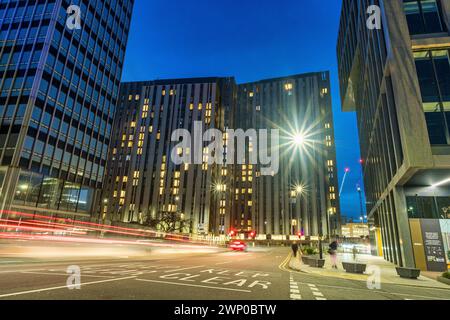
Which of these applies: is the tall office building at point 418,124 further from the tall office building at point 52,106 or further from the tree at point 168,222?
the tree at point 168,222

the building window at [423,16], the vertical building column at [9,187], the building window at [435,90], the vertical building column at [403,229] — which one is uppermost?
the building window at [423,16]

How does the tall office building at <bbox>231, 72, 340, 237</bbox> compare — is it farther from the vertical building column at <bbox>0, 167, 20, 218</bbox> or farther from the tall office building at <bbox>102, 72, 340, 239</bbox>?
the vertical building column at <bbox>0, 167, 20, 218</bbox>

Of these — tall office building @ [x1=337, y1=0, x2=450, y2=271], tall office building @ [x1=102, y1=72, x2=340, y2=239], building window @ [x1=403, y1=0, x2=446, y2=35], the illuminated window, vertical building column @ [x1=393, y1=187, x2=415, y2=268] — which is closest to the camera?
tall office building @ [x1=337, y1=0, x2=450, y2=271]

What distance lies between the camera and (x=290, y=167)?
113m

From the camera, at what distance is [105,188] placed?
102438 millimetres

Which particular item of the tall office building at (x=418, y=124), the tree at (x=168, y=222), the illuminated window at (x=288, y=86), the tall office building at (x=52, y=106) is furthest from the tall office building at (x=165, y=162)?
the tall office building at (x=418, y=124)

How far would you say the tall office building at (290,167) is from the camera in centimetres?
10669

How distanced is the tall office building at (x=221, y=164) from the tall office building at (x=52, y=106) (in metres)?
38.3

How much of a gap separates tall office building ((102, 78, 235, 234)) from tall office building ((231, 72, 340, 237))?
42.9ft

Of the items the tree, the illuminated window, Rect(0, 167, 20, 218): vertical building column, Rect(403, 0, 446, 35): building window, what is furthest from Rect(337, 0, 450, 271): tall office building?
the illuminated window

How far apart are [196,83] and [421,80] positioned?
97567 millimetres

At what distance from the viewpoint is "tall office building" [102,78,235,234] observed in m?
95.1

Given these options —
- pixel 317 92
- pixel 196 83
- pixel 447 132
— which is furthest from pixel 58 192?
pixel 317 92
